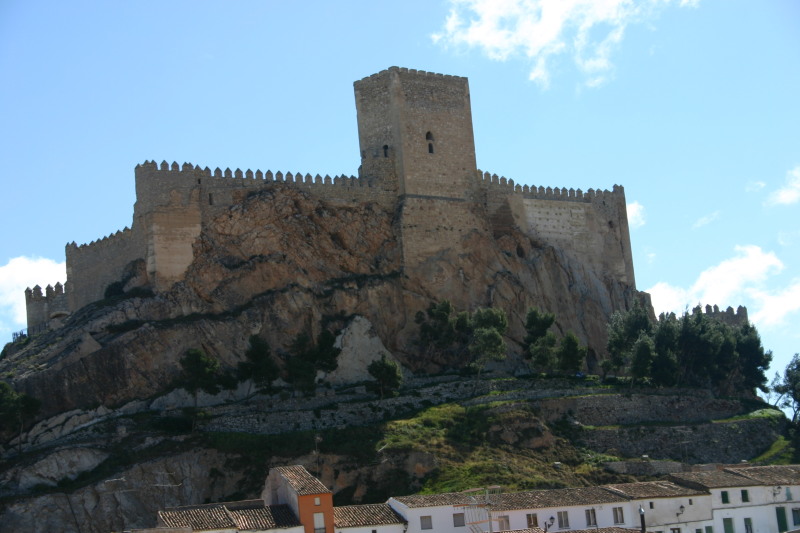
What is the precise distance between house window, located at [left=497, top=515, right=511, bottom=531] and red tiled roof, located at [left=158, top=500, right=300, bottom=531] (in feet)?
23.0

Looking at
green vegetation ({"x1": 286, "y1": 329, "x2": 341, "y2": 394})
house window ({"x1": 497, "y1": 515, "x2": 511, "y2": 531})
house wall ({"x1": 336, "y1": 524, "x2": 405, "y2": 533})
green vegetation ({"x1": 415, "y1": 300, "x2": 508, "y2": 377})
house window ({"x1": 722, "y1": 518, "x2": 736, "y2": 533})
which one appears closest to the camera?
house wall ({"x1": 336, "y1": 524, "x2": 405, "y2": 533})

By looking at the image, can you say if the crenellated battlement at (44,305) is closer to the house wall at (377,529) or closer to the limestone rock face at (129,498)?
the limestone rock face at (129,498)

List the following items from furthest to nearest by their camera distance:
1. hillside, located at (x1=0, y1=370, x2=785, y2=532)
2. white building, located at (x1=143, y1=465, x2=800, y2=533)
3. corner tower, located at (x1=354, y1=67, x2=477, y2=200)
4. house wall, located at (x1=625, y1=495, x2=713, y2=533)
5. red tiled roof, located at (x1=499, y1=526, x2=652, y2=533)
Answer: corner tower, located at (x1=354, y1=67, x2=477, y2=200), hillside, located at (x1=0, y1=370, x2=785, y2=532), house wall, located at (x1=625, y1=495, x2=713, y2=533), red tiled roof, located at (x1=499, y1=526, x2=652, y2=533), white building, located at (x1=143, y1=465, x2=800, y2=533)

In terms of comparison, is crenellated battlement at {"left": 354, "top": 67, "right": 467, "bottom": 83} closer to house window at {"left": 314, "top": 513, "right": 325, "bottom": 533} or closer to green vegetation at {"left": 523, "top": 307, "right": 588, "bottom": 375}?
green vegetation at {"left": 523, "top": 307, "right": 588, "bottom": 375}

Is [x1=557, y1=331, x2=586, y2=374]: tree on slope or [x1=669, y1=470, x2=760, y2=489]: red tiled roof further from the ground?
[x1=557, y1=331, x2=586, y2=374]: tree on slope

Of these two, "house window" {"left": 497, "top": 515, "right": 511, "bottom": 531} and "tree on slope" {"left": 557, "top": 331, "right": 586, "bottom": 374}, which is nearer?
"house window" {"left": 497, "top": 515, "right": 511, "bottom": 531}

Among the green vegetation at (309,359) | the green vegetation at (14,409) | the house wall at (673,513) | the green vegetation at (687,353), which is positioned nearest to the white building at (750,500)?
the house wall at (673,513)

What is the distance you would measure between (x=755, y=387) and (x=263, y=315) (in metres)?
26.5

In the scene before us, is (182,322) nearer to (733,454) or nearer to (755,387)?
(733,454)

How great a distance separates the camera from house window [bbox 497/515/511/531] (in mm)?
44719

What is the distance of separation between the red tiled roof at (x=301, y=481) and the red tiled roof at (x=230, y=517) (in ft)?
2.78

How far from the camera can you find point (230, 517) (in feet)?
136

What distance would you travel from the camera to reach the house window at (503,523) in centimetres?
4472

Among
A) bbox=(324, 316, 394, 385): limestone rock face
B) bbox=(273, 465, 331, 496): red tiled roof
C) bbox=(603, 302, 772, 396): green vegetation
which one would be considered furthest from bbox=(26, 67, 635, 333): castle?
bbox=(273, 465, 331, 496): red tiled roof
